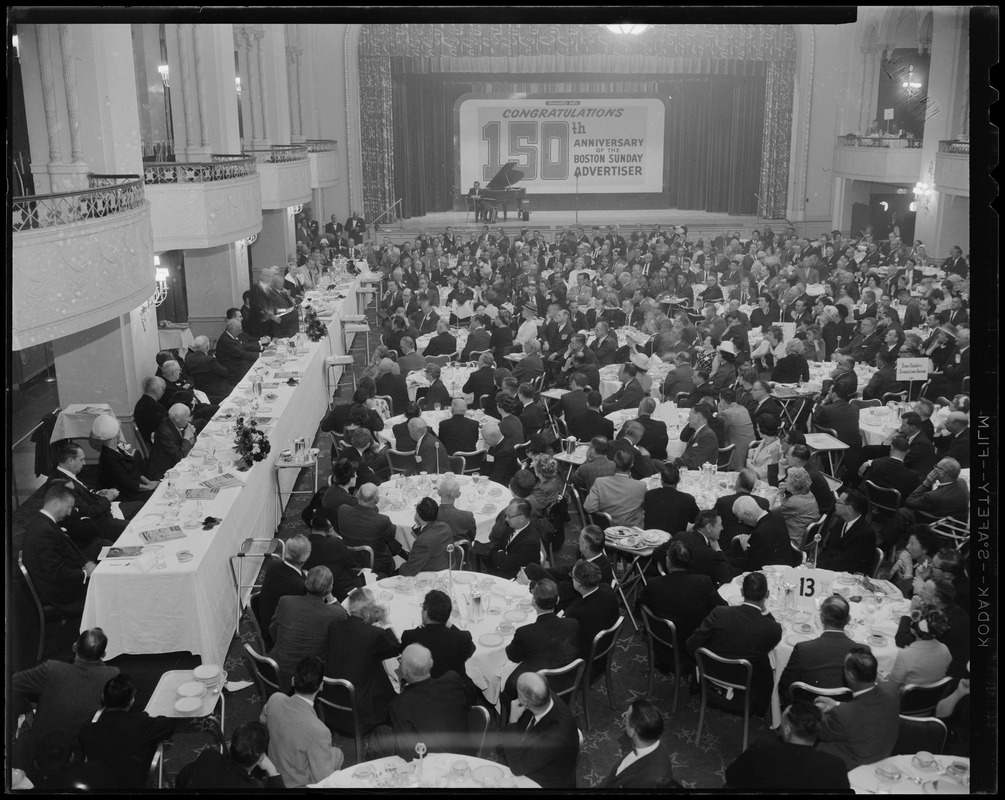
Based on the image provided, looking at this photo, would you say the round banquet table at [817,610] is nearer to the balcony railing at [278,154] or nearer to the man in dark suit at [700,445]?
the man in dark suit at [700,445]

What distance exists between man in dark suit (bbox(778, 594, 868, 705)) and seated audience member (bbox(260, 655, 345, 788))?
110 inches

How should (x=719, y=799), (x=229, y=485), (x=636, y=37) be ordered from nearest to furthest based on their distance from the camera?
(x=719, y=799), (x=229, y=485), (x=636, y=37)

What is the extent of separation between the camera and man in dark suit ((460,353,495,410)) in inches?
456

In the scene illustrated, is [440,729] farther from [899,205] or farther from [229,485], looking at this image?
[899,205]

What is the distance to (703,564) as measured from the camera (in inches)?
284

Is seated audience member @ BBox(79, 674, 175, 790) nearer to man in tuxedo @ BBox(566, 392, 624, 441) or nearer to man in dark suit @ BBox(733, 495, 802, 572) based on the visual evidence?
man in dark suit @ BBox(733, 495, 802, 572)

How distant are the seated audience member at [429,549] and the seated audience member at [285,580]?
84cm

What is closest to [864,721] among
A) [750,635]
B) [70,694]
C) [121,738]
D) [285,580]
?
[750,635]

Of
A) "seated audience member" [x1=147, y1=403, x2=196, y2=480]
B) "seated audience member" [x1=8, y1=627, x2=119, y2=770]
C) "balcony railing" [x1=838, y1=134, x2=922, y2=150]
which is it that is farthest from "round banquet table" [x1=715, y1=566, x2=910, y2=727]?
"balcony railing" [x1=838, y1=134, x2=922, y2=150]

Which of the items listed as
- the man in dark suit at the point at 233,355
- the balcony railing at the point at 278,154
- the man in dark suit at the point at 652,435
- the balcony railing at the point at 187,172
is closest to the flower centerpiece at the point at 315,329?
the man in dark suit at the point at 233,355

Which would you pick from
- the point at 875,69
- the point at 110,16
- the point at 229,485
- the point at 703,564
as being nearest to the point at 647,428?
the point at 703,564

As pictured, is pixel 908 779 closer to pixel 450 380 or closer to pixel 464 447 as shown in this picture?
pixel 464 447

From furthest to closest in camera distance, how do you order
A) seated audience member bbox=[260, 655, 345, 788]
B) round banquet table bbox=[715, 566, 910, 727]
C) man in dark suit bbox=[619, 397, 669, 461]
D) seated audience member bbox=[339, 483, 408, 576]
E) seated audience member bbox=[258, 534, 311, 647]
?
man in dark suit bbox=[619, 397, 669, 461] → seated audience member bbox=[339, 483, 408, 576] → seated audience member bbox=[258, 534, 311, 647] → round banquet table bbox=[715, 566, 910, 727] → seated audience member bbox=[260, 655, 345, 788]
